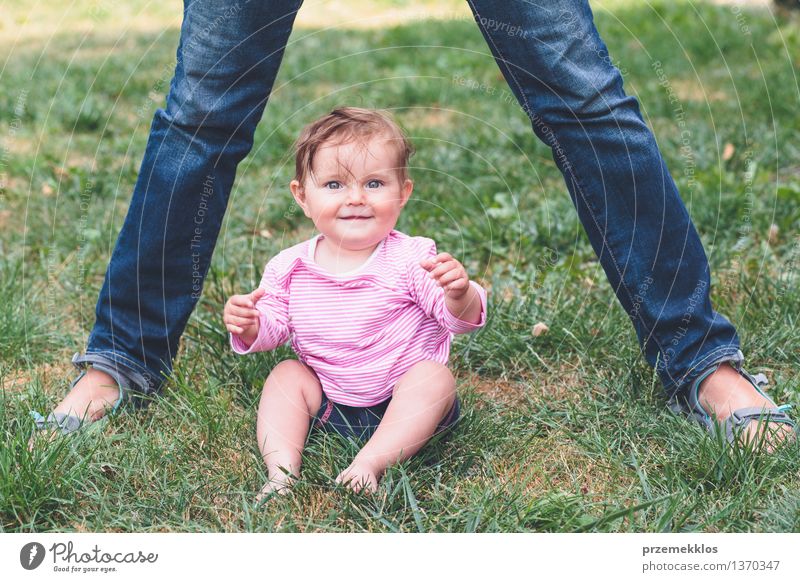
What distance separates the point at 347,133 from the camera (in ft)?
6.73

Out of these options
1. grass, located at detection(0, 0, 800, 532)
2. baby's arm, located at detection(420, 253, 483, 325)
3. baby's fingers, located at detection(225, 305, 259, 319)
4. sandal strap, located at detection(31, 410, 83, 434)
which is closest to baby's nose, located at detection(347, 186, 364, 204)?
baby's arm, located at detection(420, 253, 483, 325)

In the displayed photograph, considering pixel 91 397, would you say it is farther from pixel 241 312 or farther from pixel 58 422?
pixel 241 312

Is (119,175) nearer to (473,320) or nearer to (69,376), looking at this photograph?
(69,376)

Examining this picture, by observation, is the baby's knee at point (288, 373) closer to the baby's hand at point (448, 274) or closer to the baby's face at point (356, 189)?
the baby's face at point (356, 189)

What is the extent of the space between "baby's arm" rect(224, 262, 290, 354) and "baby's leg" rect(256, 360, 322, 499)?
87 millimetres

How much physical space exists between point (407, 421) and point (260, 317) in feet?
1.35

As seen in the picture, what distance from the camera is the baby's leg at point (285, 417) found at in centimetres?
194

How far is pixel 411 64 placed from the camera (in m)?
5.89

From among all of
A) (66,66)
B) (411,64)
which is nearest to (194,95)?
(411,64)

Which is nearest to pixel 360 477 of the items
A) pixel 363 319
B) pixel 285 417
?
pixel 285 417

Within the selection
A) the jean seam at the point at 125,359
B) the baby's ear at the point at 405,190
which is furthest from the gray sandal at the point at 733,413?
the jean seam at the point at 125,359

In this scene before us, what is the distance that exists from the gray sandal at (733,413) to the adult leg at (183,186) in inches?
48.6

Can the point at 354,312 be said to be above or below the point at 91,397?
above
